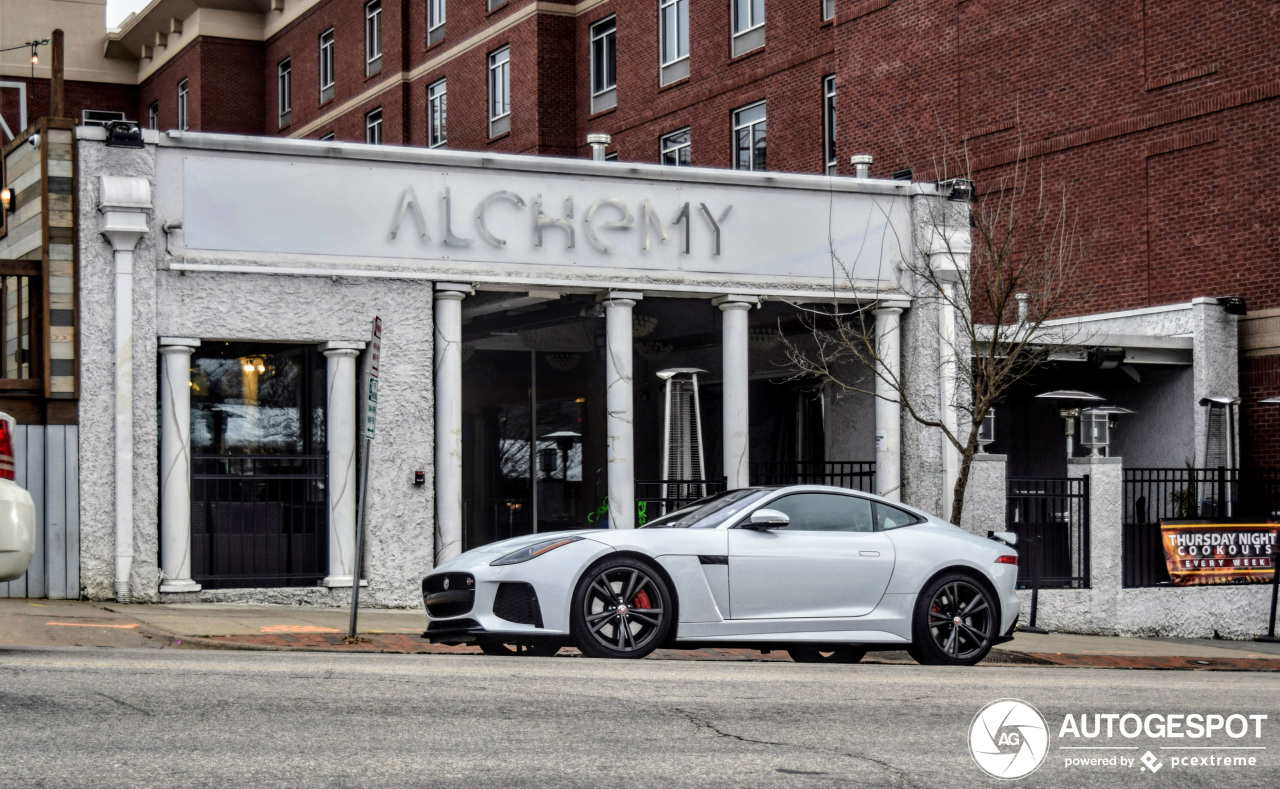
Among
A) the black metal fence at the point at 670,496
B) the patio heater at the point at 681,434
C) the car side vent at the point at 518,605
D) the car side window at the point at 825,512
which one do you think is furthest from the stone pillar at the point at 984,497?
the car side vent at the point at 518,605

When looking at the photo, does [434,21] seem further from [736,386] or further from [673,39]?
[736,386]

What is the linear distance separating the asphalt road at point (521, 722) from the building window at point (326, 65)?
113ft

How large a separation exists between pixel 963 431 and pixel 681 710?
38.6ft

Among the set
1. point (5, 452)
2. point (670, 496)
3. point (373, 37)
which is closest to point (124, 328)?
point (5, 452)

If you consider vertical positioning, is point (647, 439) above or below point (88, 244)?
below

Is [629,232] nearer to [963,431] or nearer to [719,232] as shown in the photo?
[719,232]

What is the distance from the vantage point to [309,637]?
13219 mm

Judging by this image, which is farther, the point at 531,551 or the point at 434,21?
the point at 434,21

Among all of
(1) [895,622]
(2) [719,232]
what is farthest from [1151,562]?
(1) [895,622]

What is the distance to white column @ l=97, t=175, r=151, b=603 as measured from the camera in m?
15.5

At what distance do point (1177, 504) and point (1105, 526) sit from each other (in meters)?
2.93

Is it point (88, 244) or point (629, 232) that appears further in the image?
point (629, 232)

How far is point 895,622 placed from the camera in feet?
39.0

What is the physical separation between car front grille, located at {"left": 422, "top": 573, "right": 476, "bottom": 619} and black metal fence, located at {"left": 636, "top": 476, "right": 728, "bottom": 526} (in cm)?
626
